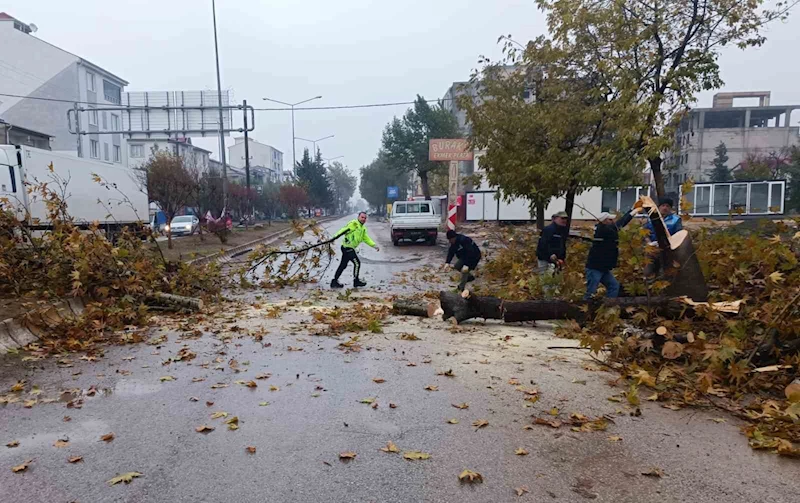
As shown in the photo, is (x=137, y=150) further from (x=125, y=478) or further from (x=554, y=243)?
(x=125, y=478)

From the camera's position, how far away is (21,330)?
6.57 m

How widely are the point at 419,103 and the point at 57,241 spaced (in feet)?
133

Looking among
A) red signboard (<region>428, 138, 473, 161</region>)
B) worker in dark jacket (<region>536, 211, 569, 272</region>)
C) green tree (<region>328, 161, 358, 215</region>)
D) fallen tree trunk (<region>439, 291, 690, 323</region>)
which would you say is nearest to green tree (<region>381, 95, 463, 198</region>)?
red signboard (<region>428, 138, 473, 161</region>)

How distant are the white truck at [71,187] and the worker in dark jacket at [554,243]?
7.48m

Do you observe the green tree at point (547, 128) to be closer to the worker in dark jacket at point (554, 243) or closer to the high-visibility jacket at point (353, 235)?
the worker in dark jacket at point (554, 243)

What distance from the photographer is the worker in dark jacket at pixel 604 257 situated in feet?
24.5

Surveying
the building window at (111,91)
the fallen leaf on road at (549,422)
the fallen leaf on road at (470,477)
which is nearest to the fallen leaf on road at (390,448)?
the fallen leaf on road at (470,477)

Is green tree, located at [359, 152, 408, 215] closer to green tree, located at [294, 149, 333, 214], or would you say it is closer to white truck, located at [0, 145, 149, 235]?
green tree, located at [294, 149, 333, 214]

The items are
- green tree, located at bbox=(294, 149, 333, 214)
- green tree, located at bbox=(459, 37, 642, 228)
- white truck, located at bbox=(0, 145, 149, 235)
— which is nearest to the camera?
green tree, located at bbox=(459, 37, 642, 228)

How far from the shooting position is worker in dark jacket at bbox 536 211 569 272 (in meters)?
9.02

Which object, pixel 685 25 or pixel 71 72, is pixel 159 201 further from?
pixel 71 72

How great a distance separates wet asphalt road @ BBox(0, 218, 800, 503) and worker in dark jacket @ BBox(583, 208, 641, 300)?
1712mm

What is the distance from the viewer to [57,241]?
858cm

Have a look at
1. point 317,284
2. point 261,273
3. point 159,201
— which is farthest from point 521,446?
point 159,201
